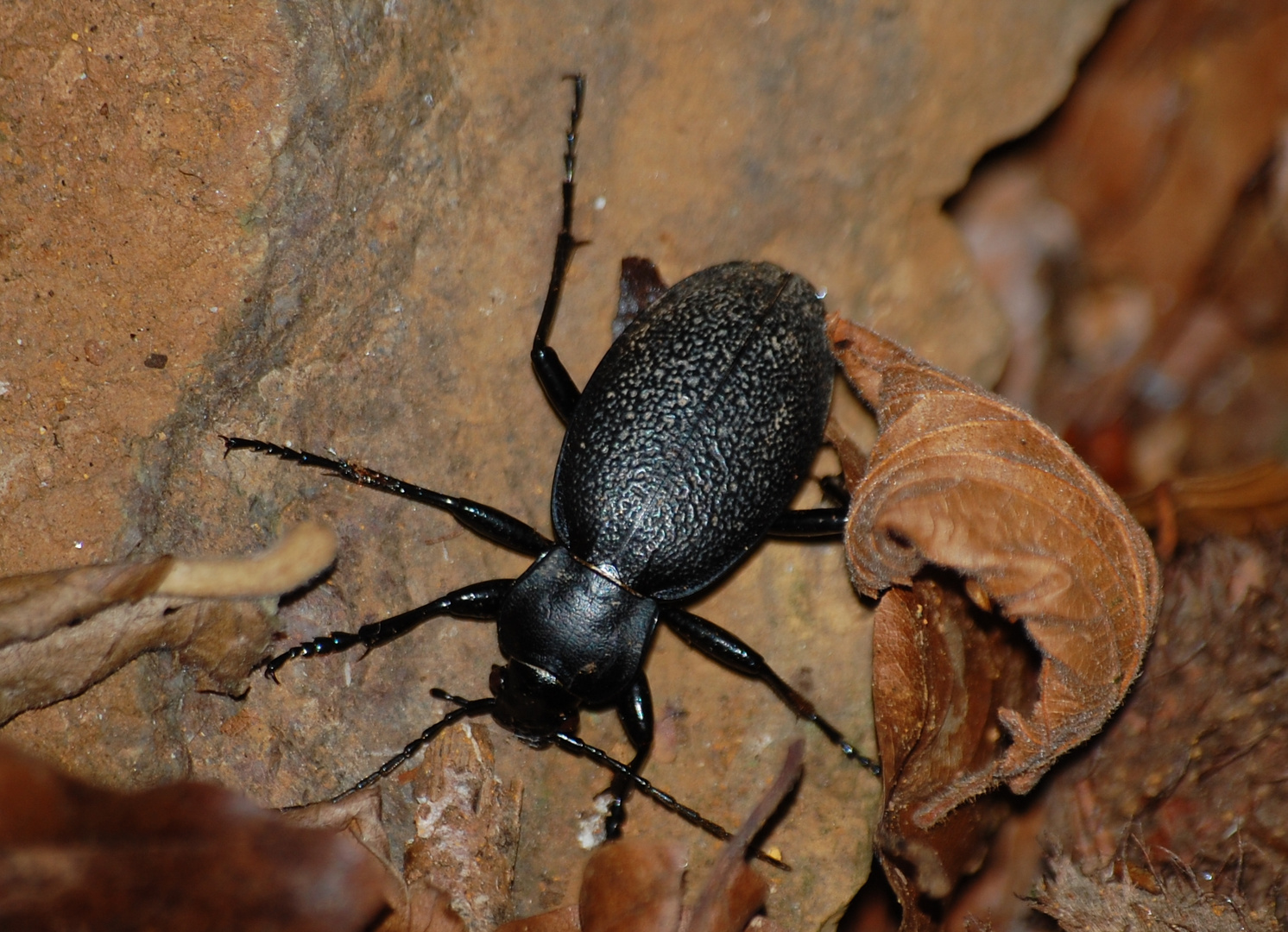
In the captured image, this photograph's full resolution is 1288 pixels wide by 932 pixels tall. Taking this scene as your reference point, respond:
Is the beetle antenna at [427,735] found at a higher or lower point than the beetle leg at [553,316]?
lower

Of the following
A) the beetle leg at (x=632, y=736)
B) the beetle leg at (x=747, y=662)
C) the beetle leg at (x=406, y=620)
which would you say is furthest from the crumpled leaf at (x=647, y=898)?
the beetle leg at (x=406, y=620)

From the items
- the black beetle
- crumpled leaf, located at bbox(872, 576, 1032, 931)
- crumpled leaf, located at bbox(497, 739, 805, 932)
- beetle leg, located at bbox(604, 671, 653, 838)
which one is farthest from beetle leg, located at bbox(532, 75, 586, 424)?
crumpled leaf, located at bbox(497, 739, 805, 932)

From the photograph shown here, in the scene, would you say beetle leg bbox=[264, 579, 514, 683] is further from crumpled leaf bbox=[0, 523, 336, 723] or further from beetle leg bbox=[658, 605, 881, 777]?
beetle leg bbox=[658, 605, 881, 777]

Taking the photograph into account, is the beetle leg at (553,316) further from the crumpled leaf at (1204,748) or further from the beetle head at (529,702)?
the crumpled leaf at (1204,748)

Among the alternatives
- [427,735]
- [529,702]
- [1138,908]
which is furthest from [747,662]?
[1138,908]

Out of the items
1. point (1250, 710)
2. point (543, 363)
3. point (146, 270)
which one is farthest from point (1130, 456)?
point (146, 270)

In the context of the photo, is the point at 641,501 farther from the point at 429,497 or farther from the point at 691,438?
the point at 429,497

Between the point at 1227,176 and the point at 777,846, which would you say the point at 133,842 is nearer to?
the point at 777,846
